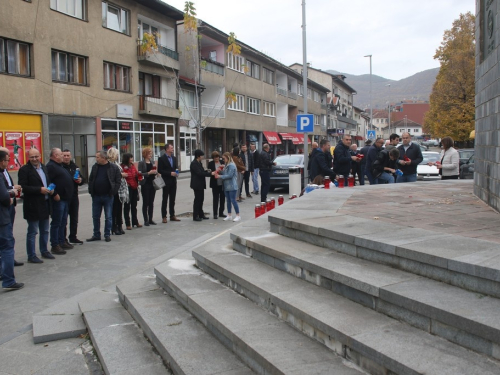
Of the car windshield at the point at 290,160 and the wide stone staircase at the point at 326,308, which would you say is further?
the car windshield at the point at 290,160

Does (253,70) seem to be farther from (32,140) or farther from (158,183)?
(158,183)

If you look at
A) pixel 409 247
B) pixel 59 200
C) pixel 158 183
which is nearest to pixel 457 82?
pixel 158 183

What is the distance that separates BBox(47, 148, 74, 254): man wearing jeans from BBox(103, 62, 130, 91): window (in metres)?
18.3

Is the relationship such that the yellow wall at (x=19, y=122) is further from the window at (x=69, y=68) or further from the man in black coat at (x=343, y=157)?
the man in black coat at (x=343, y=157)

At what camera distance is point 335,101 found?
75.7 meters

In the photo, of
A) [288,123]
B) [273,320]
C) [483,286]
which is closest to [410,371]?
[483,286]

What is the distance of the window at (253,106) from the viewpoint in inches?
1687

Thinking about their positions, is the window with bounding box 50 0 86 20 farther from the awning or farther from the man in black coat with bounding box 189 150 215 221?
the awning

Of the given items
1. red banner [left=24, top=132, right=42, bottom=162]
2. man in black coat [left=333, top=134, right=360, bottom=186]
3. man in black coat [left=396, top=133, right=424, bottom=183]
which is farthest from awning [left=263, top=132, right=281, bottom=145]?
man in black coat [left=396, top=133, right=424, bottom=183]

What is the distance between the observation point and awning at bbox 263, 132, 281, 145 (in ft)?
153

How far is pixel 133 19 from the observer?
27438mm

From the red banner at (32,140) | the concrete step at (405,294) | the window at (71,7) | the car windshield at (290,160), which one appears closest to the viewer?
the concrete step at (405,294)

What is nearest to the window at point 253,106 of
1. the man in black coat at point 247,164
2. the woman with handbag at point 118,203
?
the man in black coat at point 247,164

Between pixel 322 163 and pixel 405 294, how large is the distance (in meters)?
8.47
